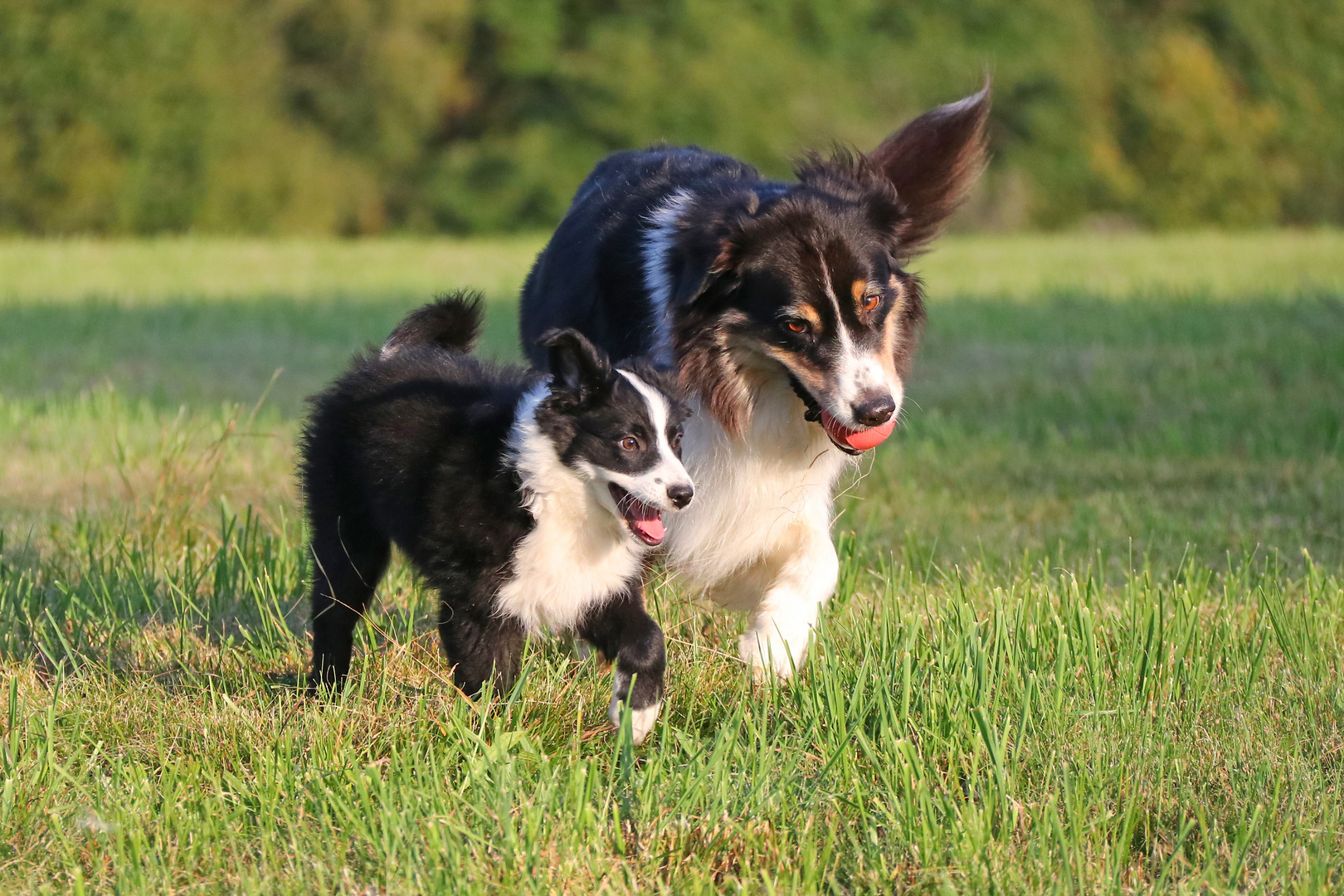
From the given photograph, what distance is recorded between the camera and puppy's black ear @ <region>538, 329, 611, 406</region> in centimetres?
297

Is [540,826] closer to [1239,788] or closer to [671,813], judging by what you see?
[671,813]

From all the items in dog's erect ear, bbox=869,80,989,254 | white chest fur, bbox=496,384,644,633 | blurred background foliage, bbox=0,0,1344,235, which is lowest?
blurred background foliage, bbox=0,0,1344,235

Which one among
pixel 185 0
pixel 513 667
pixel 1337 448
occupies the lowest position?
pixel 185 0

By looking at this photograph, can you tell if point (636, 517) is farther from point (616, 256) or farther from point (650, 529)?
point (616, 256)

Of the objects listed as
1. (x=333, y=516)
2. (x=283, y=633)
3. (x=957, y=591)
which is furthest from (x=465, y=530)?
(x=957, y=591)

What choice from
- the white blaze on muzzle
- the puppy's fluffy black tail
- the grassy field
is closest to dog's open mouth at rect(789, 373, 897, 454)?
the grassy field

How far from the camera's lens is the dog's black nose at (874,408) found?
3.42 meters

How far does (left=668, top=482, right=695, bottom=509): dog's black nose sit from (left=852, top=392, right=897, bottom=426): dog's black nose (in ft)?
2.02

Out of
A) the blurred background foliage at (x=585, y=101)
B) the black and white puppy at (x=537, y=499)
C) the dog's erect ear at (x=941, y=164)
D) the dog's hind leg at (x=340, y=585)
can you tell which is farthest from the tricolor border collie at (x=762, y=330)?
the blurred background foliage at (x=585, y=101)

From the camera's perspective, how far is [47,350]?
10266mm

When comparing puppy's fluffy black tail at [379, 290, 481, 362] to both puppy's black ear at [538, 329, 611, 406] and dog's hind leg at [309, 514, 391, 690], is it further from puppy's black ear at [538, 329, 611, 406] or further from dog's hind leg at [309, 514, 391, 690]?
puppy's black ear at [538, 329, 611, 406]

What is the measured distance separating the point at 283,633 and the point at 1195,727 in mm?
2205

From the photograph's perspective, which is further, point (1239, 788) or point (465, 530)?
point (465, 530)

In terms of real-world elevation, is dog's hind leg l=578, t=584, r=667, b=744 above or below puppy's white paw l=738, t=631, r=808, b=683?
above
